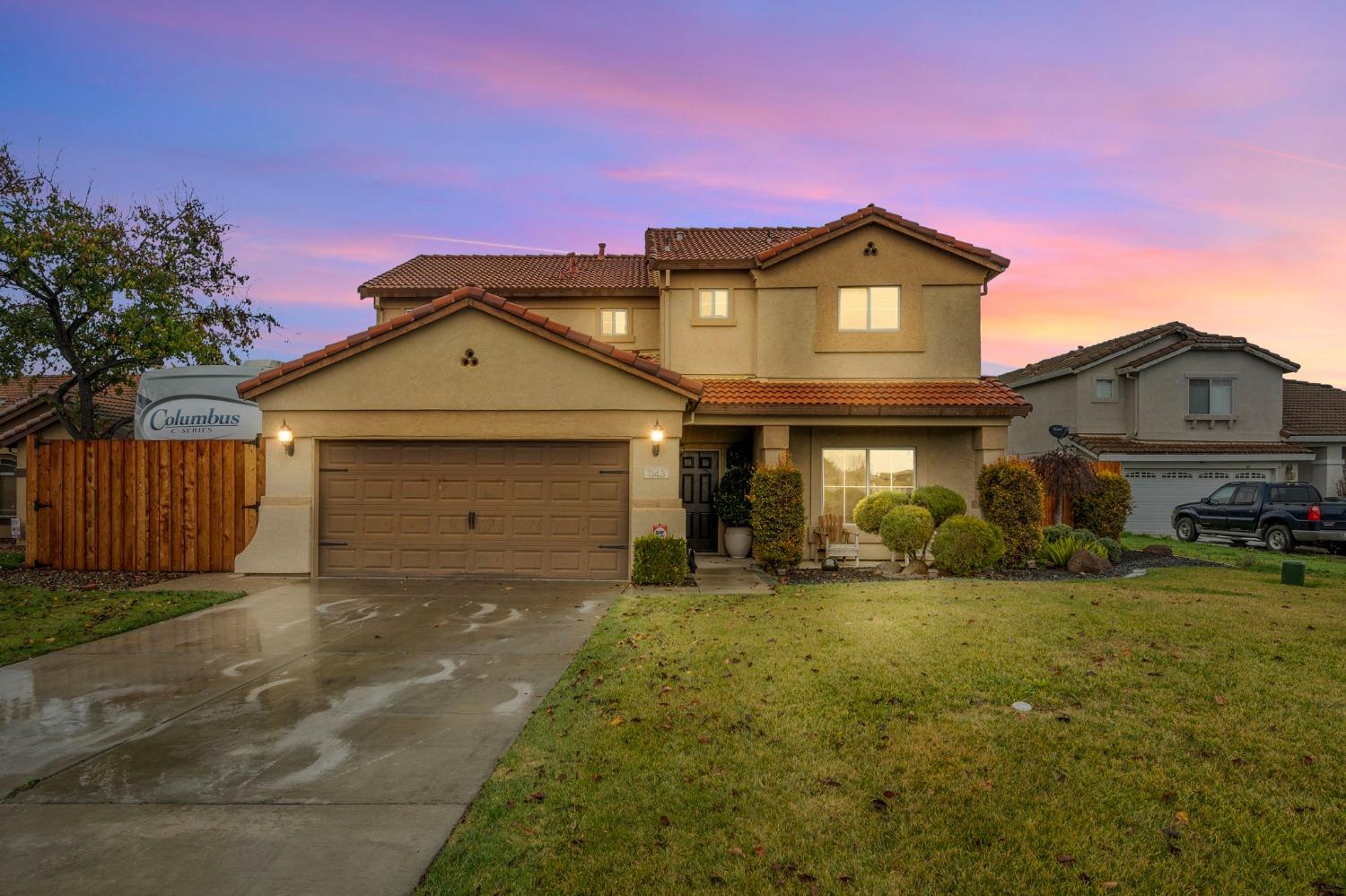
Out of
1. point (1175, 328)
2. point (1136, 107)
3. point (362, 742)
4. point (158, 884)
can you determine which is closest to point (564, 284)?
point (1136, 107)

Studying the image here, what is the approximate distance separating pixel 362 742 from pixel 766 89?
13.9 metres

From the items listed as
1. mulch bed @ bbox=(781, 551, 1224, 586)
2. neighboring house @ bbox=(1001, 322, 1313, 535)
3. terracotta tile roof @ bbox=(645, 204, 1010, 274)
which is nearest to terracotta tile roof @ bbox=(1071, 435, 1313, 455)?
neighboring house @ bbox=(1001, 322, 1313, 535)

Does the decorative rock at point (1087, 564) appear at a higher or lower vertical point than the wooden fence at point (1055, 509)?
lower

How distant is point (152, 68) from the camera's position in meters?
14.4

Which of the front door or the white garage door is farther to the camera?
the white garage door

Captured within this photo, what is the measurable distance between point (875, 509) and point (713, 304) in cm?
607

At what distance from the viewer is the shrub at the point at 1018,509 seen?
13.5 metres

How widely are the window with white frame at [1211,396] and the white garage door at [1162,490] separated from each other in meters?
2.29

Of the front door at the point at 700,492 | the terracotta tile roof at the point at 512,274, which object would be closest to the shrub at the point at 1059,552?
the front door at the point at 700,492

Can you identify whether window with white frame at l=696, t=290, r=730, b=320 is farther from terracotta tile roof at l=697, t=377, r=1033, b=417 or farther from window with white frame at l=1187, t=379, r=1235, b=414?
window with white frame at l=1187, t=379, r=1235, b=414

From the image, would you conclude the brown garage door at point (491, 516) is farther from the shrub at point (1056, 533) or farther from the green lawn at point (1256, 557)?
the green lawn at point (1256, 557)

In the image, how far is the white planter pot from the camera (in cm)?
1566

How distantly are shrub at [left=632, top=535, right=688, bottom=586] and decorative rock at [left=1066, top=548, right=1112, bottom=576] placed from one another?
7.36 m

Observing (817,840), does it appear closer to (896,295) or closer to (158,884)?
(158,884)
